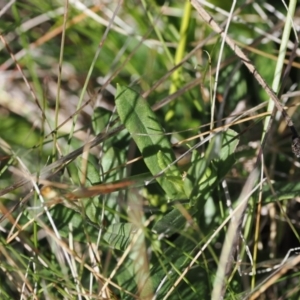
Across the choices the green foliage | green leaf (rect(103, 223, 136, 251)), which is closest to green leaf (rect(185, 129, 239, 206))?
the green foliage

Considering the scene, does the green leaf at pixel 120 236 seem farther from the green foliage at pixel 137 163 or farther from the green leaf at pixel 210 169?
the green leaf at pixel 210 169

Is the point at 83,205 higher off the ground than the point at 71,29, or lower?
lower

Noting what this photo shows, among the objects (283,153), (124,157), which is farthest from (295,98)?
(124,157)

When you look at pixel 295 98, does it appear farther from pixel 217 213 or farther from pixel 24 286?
pixel 24 286

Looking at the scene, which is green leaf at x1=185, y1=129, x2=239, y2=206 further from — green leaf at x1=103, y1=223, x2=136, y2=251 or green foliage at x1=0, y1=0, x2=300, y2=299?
green leaf at x1=103, y1=223, x2=136, y2=251

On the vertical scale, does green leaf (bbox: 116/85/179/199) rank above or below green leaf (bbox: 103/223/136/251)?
above

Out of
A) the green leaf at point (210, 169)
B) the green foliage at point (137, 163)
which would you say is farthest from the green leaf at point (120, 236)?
the green leaf at point (210, 169)

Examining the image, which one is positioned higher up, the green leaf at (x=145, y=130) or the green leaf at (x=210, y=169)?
the green leaf at (x=145, y=130)

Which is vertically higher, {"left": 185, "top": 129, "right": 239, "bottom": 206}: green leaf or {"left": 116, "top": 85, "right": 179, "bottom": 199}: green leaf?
{"left": 116, "top": 85, "right": 179, "bottom": 199}: green leaf
